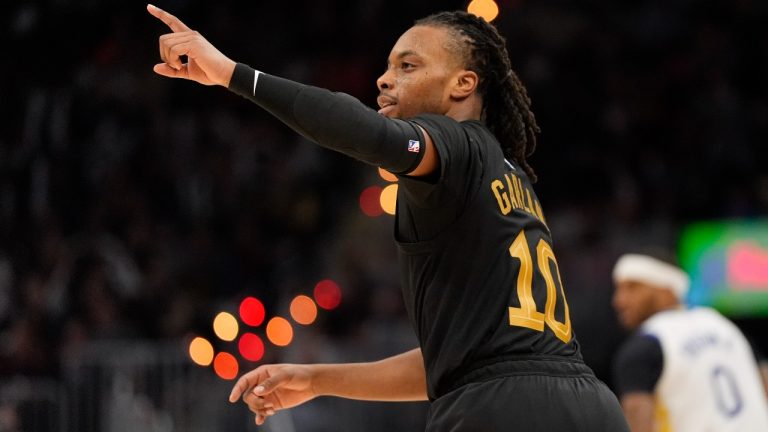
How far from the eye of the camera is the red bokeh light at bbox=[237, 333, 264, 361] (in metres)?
9.38

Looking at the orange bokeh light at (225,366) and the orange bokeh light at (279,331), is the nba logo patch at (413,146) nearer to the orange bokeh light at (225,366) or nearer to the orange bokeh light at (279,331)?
the orange bokeh light at (225,366)

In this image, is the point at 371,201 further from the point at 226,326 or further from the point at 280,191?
the point at 226,326

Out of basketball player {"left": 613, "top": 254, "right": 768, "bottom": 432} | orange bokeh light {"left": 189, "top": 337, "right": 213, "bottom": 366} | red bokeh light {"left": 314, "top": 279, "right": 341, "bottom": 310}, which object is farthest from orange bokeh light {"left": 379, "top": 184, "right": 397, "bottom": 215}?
basketball player {"left": 613, "top": 254, "right": 768, "bottom": 432}

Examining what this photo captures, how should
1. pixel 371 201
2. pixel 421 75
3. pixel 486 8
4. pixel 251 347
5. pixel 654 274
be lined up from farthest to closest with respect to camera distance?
pixel 486 8, pixel 371 201, pixel 251 347, pixel 654 274, pixel 421 75

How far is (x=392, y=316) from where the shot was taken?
9930 millimetres

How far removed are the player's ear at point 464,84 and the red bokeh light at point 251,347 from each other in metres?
6.12

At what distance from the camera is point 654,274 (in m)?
6.53

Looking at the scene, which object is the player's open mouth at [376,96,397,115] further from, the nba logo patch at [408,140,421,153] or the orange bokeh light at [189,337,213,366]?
the orange bokeh light at [189,337,213,366]

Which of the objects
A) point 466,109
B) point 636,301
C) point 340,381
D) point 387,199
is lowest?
point 340,381

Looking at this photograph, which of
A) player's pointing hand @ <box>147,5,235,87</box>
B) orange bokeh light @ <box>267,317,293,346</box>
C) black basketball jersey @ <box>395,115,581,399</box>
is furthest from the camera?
orange bokeh light @ <box>267,317,293,346</box>

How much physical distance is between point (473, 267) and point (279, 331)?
21.7 feet

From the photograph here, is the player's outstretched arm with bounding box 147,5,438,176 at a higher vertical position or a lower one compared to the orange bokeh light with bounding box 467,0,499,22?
lower

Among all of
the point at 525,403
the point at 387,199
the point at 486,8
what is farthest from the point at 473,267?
the point at 486,8

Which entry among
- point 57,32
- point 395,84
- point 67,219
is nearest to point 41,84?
point 57,32
